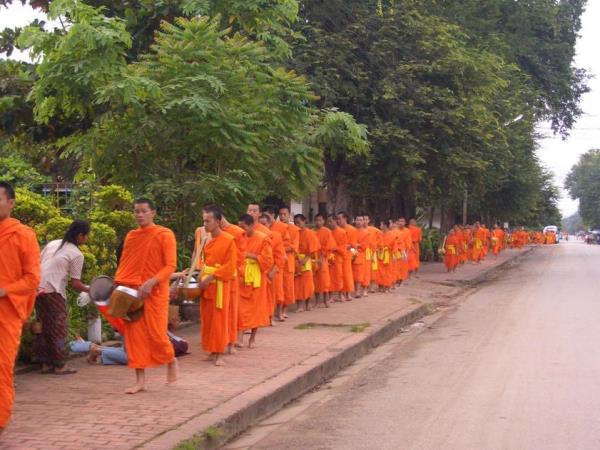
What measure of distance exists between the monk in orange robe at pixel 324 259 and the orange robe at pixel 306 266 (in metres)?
0.58

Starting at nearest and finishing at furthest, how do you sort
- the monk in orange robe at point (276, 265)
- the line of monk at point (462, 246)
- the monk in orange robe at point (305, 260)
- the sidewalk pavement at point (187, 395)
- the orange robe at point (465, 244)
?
1. the sidewalk pavement at point (187, 395)
2. the monk in orange robe at point (276, 265)
3. the monk in orange robe at point (305, 260)
4. the line of monk at point (462, 246)
5. the orange robe at point (465, 244)

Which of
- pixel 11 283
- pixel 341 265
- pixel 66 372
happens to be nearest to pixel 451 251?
pixel 341 265

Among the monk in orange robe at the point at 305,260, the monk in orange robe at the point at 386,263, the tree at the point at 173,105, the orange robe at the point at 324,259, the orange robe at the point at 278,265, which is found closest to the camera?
the tree at the point at 173,105

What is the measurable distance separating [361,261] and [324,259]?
2107 mm

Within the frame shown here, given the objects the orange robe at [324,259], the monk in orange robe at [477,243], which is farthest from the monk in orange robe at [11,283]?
the monk in orange robe at [477,243]

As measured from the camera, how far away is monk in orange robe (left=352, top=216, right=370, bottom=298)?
1911cm

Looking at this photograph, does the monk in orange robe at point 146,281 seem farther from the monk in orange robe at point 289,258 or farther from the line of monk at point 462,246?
the line of monk at point 462,246

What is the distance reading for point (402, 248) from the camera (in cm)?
2220

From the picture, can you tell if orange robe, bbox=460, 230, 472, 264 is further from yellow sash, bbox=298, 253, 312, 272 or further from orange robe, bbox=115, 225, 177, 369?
orange robe, bbox=115, 225, 177, 369

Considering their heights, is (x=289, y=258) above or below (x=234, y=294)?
above

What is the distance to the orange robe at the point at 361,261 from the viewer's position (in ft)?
62.7

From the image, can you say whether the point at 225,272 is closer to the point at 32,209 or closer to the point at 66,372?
the point at 66,372

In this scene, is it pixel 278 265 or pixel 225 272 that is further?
pixel 278 265

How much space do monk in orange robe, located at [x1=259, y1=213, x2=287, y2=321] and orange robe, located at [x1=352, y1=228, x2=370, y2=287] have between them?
13.4 feet
